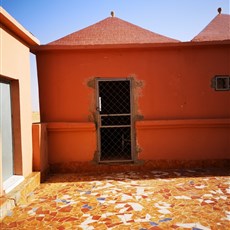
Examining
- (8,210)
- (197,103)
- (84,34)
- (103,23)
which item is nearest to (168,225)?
(8,210)

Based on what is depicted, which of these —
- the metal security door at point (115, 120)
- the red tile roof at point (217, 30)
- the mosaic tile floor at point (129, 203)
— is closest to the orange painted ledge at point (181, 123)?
the mosaic tile floor at point (129, 203)

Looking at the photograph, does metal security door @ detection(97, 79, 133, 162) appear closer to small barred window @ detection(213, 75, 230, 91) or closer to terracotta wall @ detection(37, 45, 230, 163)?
terracotta wall @ detection(37, 45, 230, 163)

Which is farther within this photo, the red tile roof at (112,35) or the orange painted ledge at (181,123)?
the red tile roof at (112,35)

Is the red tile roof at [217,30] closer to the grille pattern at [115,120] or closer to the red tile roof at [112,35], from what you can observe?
the red tile roof at [112,35]

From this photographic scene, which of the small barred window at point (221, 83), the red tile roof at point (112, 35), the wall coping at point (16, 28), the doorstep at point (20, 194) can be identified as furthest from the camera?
the red tile roof at point (112, 35)

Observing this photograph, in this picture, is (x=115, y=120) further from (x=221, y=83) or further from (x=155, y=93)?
(x=221, y=83)

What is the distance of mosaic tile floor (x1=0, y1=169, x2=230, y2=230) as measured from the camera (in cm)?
286

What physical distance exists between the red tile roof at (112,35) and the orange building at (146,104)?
0.96 m

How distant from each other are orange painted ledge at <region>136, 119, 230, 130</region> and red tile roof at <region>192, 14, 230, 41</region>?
2.35 meters

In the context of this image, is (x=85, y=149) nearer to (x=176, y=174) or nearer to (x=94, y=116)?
(x=94, y=116)

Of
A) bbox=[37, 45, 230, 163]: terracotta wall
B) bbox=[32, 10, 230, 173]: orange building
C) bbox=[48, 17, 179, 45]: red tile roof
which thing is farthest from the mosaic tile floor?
bbox=[48, 17, 179, 45]: red tile roof

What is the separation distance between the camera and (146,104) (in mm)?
5277

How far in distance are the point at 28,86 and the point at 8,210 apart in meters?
2.41

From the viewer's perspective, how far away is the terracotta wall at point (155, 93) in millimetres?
5227
